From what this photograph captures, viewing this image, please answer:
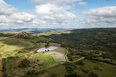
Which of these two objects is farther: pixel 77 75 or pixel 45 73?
pixel 45 73

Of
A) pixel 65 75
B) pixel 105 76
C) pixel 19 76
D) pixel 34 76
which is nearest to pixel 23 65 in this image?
pixel 19 76

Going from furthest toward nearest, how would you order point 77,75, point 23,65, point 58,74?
point 23,65 < point 58,74 < point 77,75

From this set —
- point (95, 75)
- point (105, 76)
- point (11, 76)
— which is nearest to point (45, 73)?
point (11, 76)

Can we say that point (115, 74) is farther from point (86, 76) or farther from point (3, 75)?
point (3, 75)

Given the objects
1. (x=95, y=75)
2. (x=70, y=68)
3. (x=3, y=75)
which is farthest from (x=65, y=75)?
(x=3, y=75)

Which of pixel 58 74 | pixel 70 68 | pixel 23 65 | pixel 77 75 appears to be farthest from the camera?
pixel 23 65

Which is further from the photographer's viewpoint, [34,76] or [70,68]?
[70,68]

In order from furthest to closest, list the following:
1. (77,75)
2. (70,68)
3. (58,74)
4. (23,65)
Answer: (23,65)
(70,68)
(58,74)
(77,75)

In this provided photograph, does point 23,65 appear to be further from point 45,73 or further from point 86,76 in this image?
point 86,76

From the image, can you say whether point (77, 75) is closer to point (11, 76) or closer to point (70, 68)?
point (70, 68)
